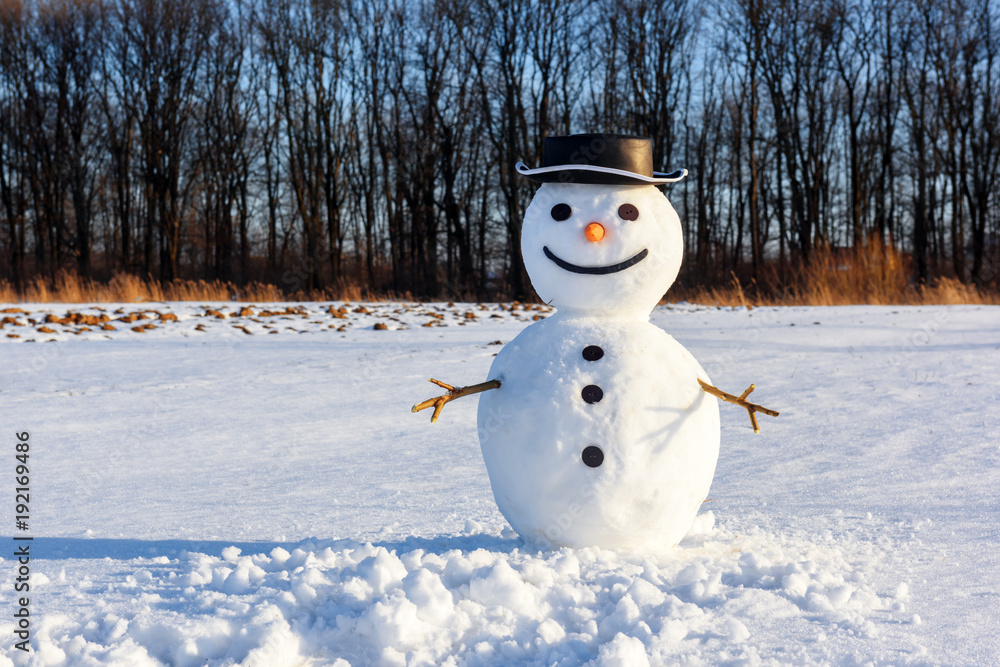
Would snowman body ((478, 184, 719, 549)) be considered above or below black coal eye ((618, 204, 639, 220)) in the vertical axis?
below

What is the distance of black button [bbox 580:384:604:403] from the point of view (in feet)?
8.33

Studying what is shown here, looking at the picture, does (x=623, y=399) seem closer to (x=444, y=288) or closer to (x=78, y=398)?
(x=78, y=398)

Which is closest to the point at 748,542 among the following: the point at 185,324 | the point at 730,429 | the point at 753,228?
the point at 730,429

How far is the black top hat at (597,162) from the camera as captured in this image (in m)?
2.69

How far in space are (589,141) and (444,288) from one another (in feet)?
62.2

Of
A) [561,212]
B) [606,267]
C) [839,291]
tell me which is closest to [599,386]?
[606,267]

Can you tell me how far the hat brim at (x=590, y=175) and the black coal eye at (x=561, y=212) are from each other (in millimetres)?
108

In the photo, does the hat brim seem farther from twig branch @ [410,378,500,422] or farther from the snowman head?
twig branch @ [410,378,500,422]

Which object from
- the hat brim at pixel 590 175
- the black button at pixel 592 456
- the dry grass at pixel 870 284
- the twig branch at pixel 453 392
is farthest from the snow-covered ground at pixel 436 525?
the dry grass at pixel 870 284

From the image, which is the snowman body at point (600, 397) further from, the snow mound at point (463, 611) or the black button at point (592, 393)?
the snow mound at point (463, 611)

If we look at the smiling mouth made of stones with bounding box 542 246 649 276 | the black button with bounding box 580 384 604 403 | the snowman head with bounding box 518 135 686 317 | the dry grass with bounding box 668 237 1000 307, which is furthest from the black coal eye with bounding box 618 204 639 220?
the dry grass with bounding box 668 237 1000 307

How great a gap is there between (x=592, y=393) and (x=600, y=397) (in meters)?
0.03

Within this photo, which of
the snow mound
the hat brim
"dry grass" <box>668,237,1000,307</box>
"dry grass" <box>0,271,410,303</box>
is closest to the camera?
the snow mound

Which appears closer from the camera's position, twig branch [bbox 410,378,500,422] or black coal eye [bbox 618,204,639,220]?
twig branch [bbox 410,378,500,422]
